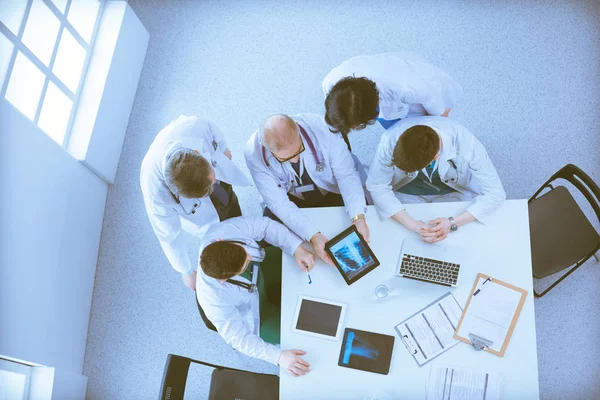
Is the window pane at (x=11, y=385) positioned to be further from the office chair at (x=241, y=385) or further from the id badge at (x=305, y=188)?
the id badge at (x=305, y=188)

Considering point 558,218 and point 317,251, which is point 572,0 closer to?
point 558,218

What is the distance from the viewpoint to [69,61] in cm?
327

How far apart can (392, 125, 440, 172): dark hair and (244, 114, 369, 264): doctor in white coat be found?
0.37 metres

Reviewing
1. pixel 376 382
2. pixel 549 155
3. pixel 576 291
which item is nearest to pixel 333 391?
pixel 376 382

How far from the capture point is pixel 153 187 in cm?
224

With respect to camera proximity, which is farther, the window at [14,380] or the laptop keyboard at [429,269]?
the window at [14,380]

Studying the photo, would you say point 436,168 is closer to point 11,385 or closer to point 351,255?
point 351,255

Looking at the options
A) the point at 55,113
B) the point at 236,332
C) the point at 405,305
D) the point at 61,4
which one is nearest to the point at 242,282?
the point at 236,332

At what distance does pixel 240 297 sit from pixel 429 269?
0.90m

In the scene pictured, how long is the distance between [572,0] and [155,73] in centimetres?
309

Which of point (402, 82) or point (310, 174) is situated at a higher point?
point (402, 82)

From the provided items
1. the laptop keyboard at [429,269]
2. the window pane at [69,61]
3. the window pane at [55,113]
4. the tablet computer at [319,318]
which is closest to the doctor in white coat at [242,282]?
the tablet computer at [319,318]

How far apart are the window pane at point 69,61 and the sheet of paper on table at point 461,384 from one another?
2.89m

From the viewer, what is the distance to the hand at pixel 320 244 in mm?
2240
